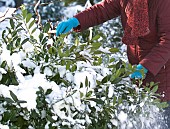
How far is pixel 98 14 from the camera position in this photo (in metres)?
3.52

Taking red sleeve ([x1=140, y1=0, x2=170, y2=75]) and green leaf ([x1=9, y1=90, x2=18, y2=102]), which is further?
red sleeve ([x1=140, y1=0, x2=170, y2=75])

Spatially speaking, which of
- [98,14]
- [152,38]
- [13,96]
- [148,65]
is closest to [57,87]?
[13,96]

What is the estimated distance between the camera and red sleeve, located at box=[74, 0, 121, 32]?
11.4 feet

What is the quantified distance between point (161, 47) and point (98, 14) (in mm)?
692

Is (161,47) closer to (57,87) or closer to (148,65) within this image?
(148,65)

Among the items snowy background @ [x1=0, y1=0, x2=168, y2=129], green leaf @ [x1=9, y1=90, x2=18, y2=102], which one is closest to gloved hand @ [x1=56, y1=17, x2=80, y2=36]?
snowy background @ [x1=0, y1=0, x2=168, y2=129]

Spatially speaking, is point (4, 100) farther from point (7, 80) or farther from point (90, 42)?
point (90, 42)

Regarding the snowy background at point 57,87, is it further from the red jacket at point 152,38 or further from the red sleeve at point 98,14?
the red sleeve at point 98,14

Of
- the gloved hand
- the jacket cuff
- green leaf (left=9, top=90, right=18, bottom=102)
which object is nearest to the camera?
green leaf (left=9, top=90, right=18, bottom=102)

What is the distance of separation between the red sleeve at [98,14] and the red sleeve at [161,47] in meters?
0.51

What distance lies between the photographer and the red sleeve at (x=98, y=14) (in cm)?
347

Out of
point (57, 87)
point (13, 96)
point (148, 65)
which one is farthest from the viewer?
point (148, 65)

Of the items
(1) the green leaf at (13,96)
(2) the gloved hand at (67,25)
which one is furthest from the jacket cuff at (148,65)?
(1) the green leaf at (13,96)

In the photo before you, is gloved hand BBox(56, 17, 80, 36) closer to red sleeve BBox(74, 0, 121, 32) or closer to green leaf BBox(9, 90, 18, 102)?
red sleeve BBox(74, 0, 121, 32)
